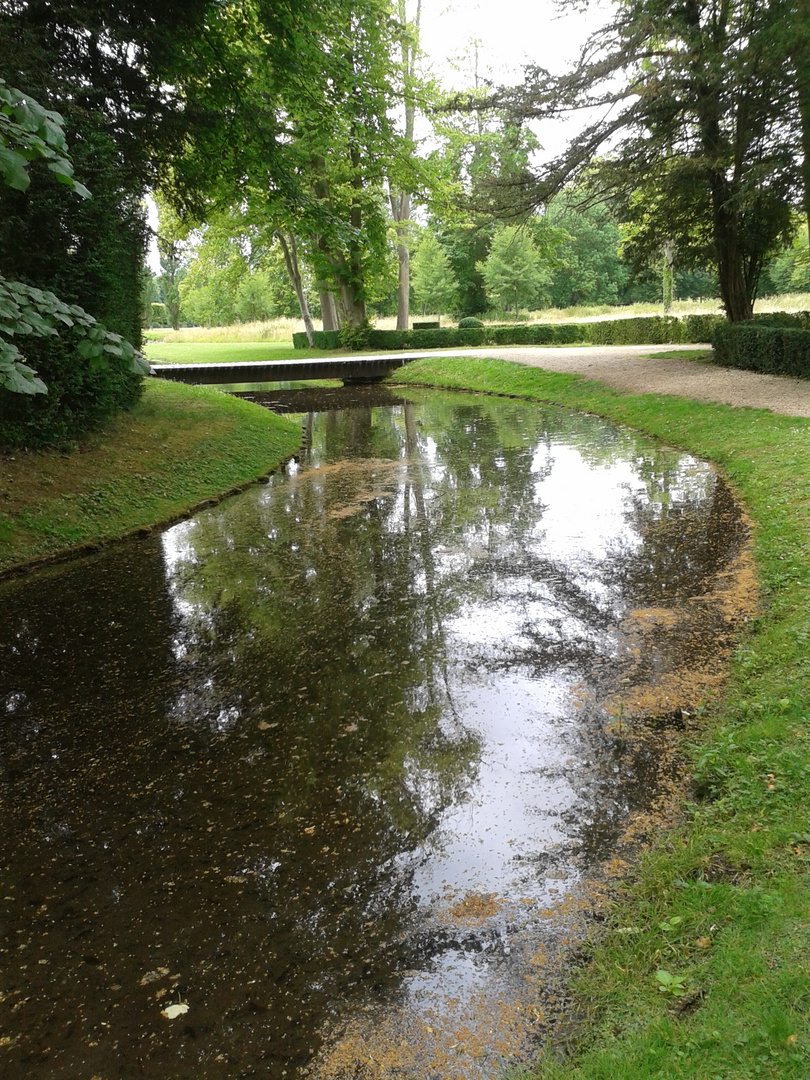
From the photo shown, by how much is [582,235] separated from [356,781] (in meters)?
64.1

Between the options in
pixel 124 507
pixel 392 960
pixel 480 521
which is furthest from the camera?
pixel 124 507

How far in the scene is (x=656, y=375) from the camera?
55.0 feet

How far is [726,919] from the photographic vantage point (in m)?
2.53

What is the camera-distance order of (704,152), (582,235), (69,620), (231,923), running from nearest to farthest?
(231,923)
(69,620)
(704,152)
(582,235)

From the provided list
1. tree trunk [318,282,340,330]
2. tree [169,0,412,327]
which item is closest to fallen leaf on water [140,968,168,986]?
tree [169,0,412,327]

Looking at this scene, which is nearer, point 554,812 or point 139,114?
point 554,812

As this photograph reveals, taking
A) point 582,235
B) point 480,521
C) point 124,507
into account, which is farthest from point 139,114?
point 582,235

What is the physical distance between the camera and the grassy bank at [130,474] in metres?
7.71

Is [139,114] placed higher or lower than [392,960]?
higher

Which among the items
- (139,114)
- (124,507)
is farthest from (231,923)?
(139,114)

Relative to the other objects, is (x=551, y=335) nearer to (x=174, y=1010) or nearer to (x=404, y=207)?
(x=404, y=207)

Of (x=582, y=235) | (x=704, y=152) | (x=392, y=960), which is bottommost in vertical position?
(x=392, y=960)

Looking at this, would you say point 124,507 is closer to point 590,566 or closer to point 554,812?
point 590,566

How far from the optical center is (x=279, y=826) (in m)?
3.41
